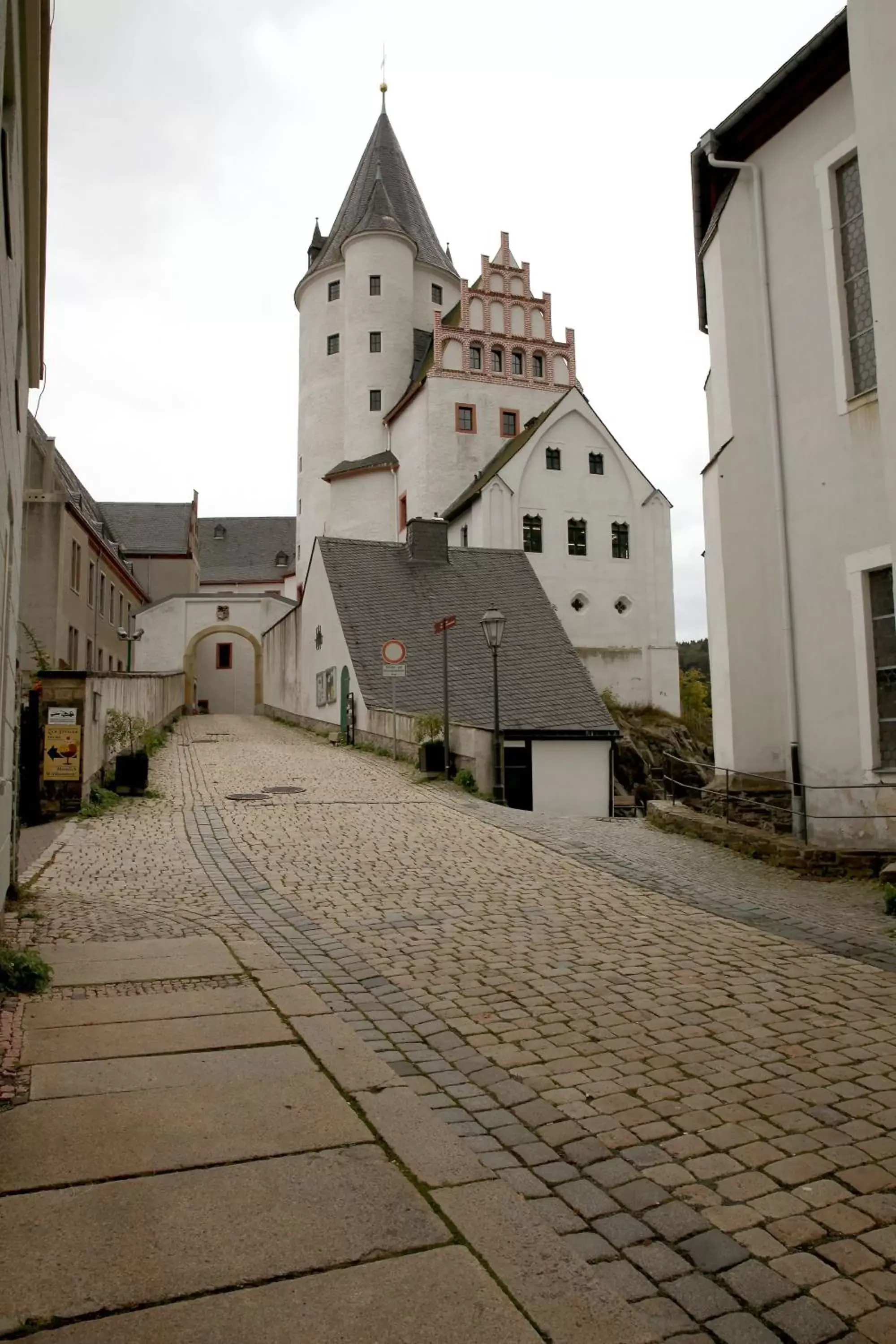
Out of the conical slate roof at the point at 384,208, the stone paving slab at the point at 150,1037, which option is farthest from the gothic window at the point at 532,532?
the stone paving slab at the point at 150,1037

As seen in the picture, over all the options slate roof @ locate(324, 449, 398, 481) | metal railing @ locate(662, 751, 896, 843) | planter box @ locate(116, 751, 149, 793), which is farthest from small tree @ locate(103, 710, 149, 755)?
slate roof @ locate(324, 449, 398, 481)

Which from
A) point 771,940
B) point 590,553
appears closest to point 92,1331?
point 771,940

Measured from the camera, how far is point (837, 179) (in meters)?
11.5

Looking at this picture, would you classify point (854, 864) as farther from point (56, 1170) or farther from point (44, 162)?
point (44, 162)

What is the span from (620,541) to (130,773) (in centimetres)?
3229

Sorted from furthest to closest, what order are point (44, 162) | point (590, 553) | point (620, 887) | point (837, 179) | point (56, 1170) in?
point (590, 553) → point (837, 179) → point (620, 887) → point (44, 162) → point (56, 1170)

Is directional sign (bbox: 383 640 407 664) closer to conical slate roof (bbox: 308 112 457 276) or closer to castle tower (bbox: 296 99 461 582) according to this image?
castle tower (bbox: 296 99 461 582)

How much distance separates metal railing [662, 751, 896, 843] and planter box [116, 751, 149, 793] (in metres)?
8.03

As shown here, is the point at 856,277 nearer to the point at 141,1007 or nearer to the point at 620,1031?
the point at 620,1031

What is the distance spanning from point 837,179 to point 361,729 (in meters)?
16.2

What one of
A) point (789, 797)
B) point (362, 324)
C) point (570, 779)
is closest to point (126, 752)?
point (570, 779)

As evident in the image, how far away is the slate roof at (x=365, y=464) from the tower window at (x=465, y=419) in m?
4.51

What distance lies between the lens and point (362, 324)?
53.9 metres

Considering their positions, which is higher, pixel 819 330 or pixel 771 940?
pixel 819 330
